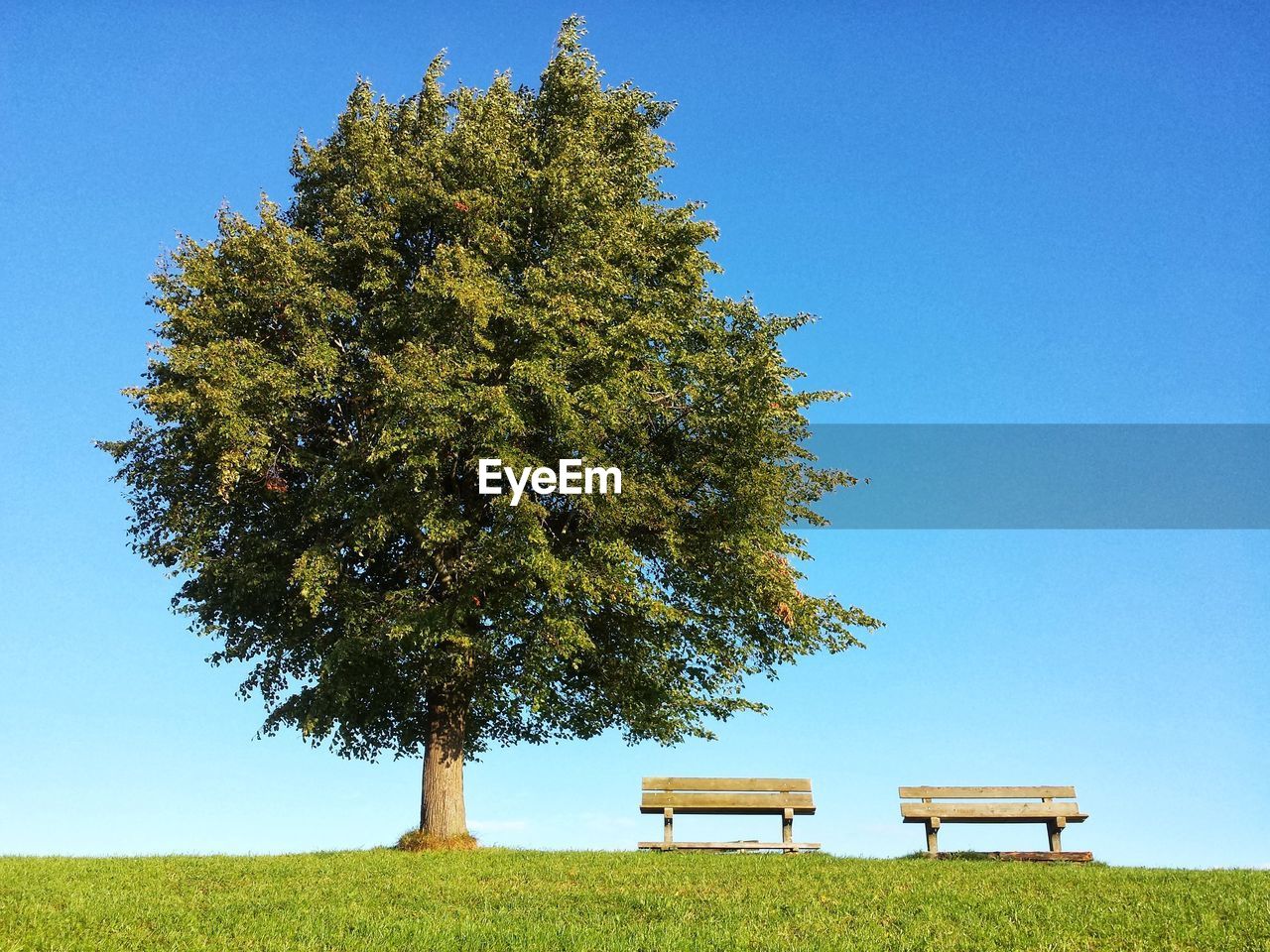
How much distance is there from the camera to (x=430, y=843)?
69.5 feet

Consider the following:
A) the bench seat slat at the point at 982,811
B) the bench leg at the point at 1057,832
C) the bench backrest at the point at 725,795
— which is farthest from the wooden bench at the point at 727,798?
the bench leg at the point at 1057,832

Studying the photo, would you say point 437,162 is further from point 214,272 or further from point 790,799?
point 790,799

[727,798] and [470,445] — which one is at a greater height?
[470,445]

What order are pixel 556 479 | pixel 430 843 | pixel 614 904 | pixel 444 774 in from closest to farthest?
pixel 614 904 → pixel 430 843 → pixel 556 479 → pixel 444 774

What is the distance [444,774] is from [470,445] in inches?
284

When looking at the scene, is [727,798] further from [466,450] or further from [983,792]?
[466,450]

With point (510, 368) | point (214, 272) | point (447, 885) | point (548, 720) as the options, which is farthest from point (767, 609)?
point (214, 272)

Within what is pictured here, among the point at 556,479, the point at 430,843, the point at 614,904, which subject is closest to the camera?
the point at 614,904

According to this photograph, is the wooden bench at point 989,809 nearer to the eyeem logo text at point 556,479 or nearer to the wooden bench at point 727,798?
the wooden bench at point 727,798

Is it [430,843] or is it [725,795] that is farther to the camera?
[725,795]

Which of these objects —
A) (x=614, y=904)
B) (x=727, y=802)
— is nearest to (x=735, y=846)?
(x=727, y=802)

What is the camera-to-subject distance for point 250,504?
76.1 feet

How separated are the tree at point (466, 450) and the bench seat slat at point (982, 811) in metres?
4.22

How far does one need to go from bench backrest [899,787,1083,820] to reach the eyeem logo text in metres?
9.95
